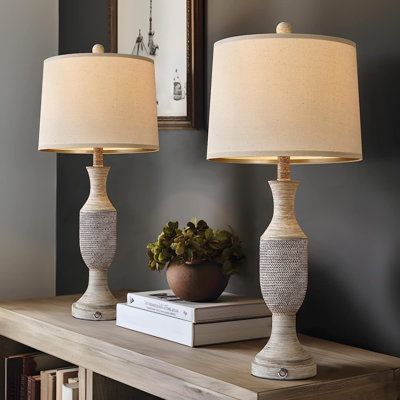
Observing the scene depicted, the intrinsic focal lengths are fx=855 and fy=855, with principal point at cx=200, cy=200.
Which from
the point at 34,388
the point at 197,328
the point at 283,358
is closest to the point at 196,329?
the point at 197,328

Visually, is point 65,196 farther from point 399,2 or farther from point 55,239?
point 399,2

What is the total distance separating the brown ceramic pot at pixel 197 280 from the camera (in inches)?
76.2

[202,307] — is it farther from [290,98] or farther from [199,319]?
[290,98]

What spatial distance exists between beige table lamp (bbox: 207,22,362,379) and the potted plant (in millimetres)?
345

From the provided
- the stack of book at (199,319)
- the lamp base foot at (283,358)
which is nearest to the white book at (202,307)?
the stack of book at (199,319)

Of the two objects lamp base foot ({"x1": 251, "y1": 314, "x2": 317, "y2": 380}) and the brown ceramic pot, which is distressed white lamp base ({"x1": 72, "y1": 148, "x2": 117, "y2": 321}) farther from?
lamp base foot ({"x1": 251, "y1": 314, "x2": 317, "y2": 380})

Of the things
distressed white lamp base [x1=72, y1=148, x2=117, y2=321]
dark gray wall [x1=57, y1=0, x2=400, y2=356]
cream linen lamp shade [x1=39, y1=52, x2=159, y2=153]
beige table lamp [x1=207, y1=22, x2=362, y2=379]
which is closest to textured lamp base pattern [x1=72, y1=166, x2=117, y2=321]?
distressed white lamp base [x1=72, y1=148, x2=117, y2=321]

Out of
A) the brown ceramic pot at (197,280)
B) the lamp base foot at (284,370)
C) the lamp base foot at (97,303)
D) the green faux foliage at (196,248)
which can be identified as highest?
the green faux foliage at (196,248)

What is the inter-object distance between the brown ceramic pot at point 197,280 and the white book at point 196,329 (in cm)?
8

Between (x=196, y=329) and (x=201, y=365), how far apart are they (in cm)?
18

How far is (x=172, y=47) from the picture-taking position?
242 centimetres

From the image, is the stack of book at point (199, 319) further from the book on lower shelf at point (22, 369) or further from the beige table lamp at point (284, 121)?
the book on lower shelf at point (22, 369)

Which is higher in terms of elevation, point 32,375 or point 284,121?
point 284,121

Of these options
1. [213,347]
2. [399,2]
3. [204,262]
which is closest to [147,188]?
[204,262]
